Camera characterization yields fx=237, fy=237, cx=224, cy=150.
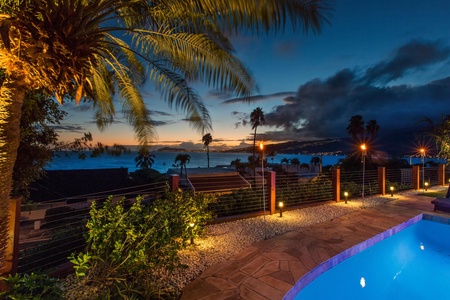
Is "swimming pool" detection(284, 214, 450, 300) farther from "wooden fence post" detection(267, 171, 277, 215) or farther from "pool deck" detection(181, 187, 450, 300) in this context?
"wooden fence post" detection(267, 171, 277, 215)

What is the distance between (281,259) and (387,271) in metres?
2.64

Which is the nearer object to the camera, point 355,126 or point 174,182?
point 174,182

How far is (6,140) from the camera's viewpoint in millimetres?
2234

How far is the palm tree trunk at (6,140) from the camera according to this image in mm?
2225

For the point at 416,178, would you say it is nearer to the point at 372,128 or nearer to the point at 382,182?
the point at 382,182

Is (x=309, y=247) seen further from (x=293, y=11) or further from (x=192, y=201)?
(x=293, y=11)

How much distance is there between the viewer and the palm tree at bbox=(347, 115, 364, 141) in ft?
107

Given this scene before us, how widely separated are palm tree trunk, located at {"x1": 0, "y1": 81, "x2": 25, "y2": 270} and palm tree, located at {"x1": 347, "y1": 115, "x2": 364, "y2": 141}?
36.6 m

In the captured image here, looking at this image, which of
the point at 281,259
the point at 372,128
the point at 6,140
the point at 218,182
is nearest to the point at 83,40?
the point at 6,140

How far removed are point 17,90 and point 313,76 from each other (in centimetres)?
1491

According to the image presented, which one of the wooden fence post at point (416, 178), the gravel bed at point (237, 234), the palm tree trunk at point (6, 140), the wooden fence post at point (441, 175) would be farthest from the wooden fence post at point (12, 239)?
the wooden fence post at point (441, 175)

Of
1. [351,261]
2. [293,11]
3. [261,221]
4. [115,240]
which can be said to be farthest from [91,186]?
[293,11]

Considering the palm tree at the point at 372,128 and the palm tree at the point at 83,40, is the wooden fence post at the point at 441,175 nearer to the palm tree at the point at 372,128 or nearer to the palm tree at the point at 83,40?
the palm tree at the point at 83,40

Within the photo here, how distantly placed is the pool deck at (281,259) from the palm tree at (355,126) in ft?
96.5
